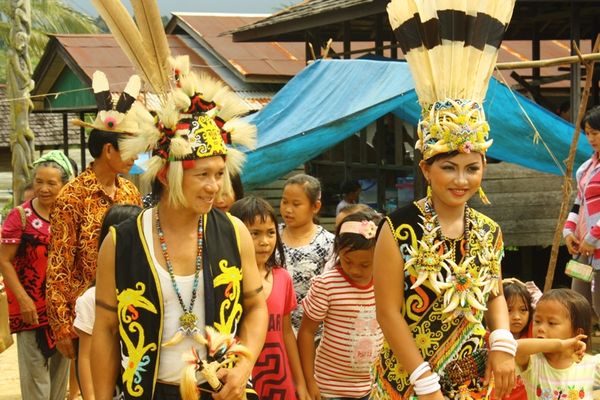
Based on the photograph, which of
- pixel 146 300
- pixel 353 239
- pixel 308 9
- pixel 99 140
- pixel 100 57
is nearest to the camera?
pixel 146 300

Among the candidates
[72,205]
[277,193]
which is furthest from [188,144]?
[277,193]

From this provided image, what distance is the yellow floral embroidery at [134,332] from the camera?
3.85m

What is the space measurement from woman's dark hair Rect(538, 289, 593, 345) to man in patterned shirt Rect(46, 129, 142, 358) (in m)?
2.48

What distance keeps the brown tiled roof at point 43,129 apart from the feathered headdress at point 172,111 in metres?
23.6

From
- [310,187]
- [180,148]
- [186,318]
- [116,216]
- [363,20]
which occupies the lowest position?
[186,318]

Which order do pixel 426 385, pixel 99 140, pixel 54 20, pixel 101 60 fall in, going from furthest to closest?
pixel 54 20 → pixel 101 60 → pixel 99 140 → pixel 426 385

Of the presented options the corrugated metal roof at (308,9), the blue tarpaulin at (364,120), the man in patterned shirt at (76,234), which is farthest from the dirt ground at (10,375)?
the corrugated metal roof at (308,9)

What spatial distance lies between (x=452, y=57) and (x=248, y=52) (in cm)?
1649

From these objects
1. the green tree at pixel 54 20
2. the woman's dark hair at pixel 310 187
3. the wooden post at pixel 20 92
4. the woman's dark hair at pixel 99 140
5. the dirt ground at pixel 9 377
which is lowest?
the dirt ground at pixel 9 377

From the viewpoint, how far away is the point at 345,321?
5.52 meters

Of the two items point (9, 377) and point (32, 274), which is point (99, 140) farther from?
point (9, 377)

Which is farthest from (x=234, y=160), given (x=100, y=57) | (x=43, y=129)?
(x=43, y=129)

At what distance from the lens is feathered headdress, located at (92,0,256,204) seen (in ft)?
13.0

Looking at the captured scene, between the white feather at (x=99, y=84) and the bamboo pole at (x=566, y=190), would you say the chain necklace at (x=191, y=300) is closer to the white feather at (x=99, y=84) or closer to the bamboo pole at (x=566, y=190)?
the white feather at (x=99, y=84)
